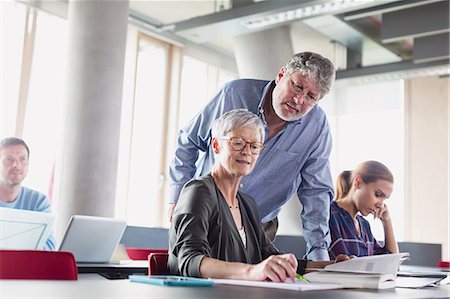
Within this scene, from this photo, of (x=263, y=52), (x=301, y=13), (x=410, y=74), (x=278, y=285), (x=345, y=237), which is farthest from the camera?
(x=410, y=74)

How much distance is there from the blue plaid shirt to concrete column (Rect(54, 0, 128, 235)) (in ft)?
8.82

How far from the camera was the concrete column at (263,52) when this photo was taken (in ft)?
23.1

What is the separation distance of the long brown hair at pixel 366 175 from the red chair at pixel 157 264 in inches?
61.0

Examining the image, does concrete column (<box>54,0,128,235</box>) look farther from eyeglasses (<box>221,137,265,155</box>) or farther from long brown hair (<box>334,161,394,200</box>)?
eyeglasses (<box>221,137,265,155</box>)

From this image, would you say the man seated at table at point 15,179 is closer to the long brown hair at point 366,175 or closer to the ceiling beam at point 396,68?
the long brown hair at point 366,175

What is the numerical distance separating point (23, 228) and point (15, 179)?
1349 millimetres

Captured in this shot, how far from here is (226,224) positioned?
1.88 metres

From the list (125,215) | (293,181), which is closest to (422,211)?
(125,215)

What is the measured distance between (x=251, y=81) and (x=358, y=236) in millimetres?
987

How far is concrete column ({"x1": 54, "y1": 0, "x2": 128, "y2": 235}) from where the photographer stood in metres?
5.14

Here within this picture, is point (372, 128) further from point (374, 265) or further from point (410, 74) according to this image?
point (374, 265)

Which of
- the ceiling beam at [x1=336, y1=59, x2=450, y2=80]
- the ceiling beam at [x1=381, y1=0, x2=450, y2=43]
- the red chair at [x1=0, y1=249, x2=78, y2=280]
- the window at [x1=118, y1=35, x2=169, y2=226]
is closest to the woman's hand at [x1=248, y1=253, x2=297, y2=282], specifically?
the red chair at [x1=0, y1=249, x2=78, y2=280]

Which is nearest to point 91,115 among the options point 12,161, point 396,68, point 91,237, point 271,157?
point 12,161

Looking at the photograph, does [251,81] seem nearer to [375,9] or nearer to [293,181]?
[293,181]
